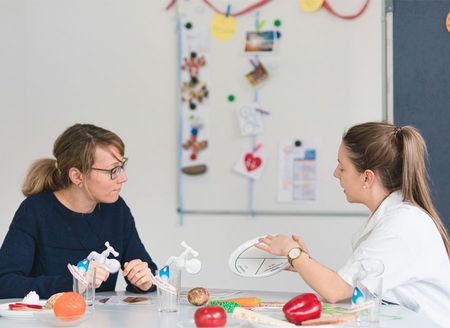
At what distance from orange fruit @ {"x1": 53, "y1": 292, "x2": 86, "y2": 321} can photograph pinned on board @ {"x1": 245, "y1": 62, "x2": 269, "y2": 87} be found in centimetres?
215

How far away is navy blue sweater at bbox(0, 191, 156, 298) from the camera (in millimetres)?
2561

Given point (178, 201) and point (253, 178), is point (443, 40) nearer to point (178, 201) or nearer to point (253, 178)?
point (253, 178)

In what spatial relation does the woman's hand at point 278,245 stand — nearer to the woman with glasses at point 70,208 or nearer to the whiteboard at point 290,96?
the woman with glasses at point 70,208

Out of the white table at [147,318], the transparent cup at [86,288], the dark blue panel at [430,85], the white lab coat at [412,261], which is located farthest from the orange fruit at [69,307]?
the dark blue panel at [430,85]

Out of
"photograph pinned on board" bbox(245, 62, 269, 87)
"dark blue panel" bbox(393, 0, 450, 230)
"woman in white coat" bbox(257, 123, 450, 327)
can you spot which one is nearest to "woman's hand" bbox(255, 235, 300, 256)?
"woman in white coat" bbox(257, 123, 450, 327)

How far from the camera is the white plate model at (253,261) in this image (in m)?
2.35

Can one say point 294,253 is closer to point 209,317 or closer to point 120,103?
point 209,317

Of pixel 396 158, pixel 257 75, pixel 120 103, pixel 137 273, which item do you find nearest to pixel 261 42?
pixel 257 75

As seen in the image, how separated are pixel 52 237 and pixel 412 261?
121cm

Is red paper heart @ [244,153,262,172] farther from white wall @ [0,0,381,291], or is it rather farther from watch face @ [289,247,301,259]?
watch face @ [289,247,301,259]

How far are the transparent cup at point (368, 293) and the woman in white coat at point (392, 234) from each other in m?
0.30

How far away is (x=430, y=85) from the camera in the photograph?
3441mm

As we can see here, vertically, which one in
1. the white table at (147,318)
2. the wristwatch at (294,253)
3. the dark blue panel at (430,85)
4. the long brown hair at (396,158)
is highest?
the dark blue panel at (430,85)

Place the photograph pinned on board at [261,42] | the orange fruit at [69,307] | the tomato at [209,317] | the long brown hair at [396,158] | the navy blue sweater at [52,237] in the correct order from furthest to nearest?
1. the photograph pinned on board at [261,42]
2. the navy blue sweater at [52,237]
3. the long brown hair at [396,158]
4. the orange fruit at [69,307]
5. the tomato at [209,317]
